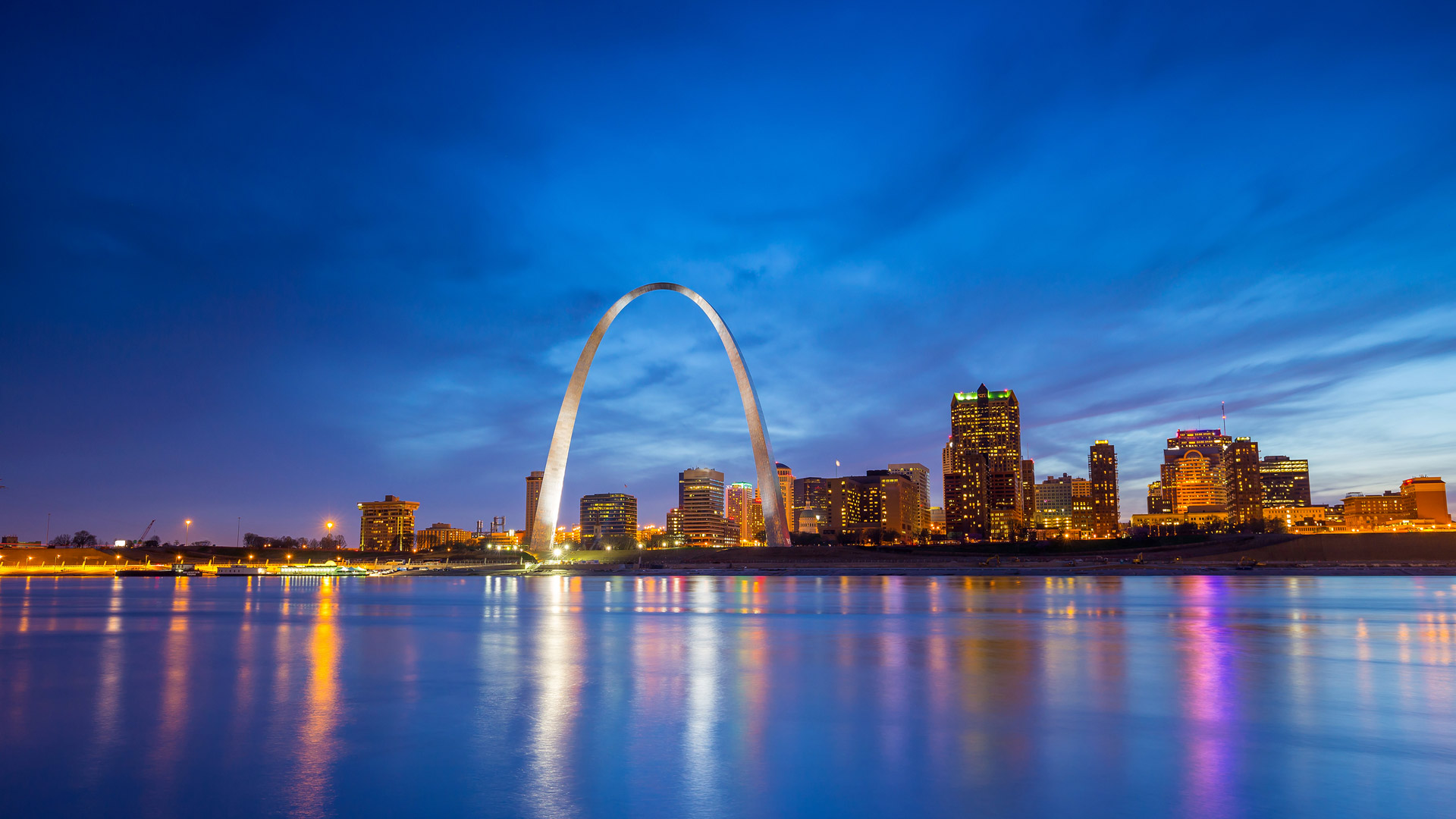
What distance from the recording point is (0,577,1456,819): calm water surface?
6809 millimetres

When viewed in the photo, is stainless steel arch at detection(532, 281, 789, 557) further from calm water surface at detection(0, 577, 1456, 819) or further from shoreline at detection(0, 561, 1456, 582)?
calm water surface at detection(0, 577, 1456, 819)

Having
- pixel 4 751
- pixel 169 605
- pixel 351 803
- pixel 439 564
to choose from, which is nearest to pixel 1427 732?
pixel 351 803

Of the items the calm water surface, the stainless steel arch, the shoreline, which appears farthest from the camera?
the stainless steel arch

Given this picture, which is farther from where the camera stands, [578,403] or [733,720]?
[578,403]

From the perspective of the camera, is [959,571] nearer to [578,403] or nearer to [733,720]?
[578,403]

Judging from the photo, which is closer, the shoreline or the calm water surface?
the calm water surface

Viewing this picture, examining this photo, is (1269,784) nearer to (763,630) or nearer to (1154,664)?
(1154,664)

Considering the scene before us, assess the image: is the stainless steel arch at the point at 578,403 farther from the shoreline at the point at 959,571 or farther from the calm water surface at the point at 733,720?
the calm water surface at the point at 733,720

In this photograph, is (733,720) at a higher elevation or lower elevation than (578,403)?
lower

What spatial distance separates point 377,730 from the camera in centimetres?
934

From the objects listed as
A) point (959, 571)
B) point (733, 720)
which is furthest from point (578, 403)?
point (733, 720)

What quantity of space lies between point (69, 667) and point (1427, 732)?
63.7ft

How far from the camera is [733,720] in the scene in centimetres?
991

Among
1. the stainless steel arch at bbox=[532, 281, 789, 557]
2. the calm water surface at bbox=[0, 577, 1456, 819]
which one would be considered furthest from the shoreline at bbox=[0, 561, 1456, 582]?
the calm water surface at bbox=[0, 577, 1456, 819]
